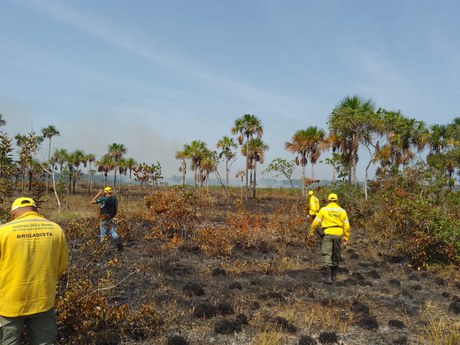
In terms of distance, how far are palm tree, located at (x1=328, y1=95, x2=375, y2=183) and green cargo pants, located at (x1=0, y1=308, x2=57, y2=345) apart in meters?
18.4

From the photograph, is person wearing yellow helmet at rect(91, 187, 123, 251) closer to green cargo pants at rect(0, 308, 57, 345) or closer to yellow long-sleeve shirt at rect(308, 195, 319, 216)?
yellow long-sleeve shirt at rect(308, 195, 319, 216)

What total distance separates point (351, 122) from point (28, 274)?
1894cm

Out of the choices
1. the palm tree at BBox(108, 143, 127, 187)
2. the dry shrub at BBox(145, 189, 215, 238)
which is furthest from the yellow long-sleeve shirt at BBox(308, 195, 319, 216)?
the palm tree at BBox(108, 143, 127, 187)

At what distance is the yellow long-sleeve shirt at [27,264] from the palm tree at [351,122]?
1835 centimetres

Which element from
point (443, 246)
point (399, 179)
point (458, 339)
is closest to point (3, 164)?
point (458, 339)

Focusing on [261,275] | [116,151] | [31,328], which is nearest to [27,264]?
[31,328]

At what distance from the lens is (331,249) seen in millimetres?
8430

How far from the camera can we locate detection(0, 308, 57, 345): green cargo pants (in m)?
3.42

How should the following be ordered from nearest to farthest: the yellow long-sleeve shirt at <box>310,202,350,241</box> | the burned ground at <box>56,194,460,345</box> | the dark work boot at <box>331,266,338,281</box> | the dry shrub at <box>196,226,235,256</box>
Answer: the burned ground at <box>56,194,460,345</box>, the yellow long-sleeve shirt at <box>310,202,350,241</box>, the dark work boot at <box>331,266,338,281</box>, the dry shrub at <box>196,226,235,256</box>

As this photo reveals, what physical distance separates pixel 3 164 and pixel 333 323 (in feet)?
20.7

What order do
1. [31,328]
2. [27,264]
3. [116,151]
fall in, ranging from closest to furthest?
[27,264]
[31,328]
[116,151]

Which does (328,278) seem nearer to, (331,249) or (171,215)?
(331,249)

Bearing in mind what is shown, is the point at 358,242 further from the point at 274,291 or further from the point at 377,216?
the point at 274,291

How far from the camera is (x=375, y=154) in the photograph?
19.5 metres
